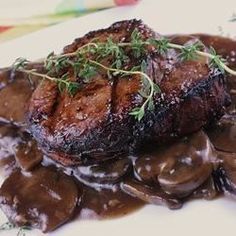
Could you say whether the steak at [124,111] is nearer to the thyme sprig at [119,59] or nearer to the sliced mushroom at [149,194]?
the thyme sprig at [119,59]

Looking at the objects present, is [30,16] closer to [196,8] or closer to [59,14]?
[59,14]

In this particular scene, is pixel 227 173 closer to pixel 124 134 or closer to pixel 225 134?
pixel 225 134

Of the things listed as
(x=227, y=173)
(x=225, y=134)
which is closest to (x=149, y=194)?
(x=227, y=173)

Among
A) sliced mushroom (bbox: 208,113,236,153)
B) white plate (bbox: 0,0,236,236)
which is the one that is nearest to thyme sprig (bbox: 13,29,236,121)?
sliced mushroom (bbox: 208,113,236,153)

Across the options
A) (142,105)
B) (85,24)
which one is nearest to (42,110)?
(142,105)

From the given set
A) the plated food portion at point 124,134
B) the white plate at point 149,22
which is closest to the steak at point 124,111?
the plated food portion at point 124,134

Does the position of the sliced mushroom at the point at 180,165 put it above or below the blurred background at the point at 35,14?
below

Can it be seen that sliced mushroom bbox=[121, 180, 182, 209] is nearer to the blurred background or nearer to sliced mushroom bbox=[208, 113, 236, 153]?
sliced mushroom bbox=[208, 113, 236, 153]
